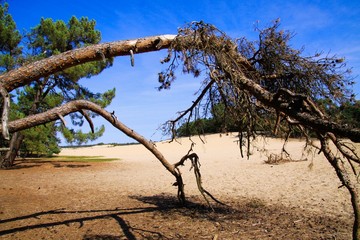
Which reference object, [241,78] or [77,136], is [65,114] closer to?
[241,78]

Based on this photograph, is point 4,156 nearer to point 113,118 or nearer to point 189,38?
Result: point 113,118

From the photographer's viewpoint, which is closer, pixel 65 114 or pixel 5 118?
pixel 5 118

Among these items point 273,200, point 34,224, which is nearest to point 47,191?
point 34,224

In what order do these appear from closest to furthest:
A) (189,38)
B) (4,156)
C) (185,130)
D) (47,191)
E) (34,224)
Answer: (189,38), (34,224), (185,130), (47,191), (4,156)

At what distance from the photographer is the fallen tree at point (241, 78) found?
2.71 meters

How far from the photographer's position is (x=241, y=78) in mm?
3373

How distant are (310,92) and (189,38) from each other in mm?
2318

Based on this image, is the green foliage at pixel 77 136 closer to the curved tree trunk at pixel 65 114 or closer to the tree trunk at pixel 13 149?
the tree trunk at pixel 13 149

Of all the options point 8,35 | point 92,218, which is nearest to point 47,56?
point 8,35

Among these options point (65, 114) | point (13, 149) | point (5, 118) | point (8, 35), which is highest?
point (8, 35)

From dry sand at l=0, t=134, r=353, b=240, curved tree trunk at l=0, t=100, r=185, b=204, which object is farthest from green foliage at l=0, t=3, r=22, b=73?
curved tree trunk at l=0, t=100, r=185, b=204

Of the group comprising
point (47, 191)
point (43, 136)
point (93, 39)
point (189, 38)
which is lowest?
point (47, 191)

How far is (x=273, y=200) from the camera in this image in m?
8.05

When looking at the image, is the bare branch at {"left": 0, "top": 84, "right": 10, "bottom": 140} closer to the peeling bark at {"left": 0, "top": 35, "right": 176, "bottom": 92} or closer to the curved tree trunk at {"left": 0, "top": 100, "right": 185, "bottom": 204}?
the peeling bark at {"left": 0, "top": 35, "right": 176, "bottom": 92}
